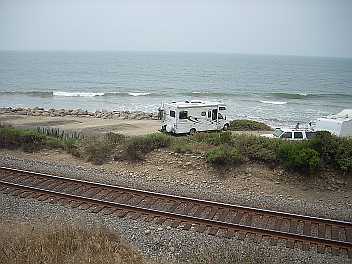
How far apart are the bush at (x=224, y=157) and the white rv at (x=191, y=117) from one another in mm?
7814

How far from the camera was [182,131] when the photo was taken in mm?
23234

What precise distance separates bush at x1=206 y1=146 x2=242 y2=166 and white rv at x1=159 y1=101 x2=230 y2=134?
781cm

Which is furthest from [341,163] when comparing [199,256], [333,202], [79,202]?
[79,202]

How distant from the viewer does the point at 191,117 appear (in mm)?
23203

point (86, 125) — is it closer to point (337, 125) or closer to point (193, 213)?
point (337, 125)

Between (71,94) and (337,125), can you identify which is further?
(71,94)

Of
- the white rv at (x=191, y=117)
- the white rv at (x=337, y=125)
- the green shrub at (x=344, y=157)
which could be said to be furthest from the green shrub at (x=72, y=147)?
the white rv at (x=337, y=125)

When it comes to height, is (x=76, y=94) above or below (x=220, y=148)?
below

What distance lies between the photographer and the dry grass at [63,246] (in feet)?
25.1

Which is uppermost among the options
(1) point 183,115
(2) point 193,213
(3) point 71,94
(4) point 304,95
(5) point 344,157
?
(5) point 344,157

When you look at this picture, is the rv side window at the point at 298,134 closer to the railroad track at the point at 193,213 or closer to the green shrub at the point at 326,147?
the green shrub at the point at 326,147

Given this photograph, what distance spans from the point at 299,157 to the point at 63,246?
9.09m

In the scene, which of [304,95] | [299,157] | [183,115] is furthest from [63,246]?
[304,95]

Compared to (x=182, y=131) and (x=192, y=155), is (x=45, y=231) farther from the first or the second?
(x=182, y=131)
